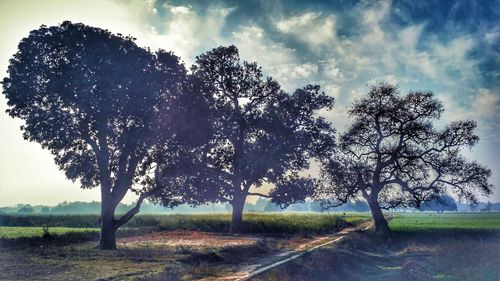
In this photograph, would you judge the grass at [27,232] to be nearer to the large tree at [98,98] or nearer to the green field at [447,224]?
the large tree at [98,98]

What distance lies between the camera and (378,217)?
119ft

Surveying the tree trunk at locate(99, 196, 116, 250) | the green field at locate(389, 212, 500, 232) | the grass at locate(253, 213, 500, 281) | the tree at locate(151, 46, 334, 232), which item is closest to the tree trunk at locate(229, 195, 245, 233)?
the tree at locate(151, 46, 334, 232)

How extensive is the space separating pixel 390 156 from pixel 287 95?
1226cm

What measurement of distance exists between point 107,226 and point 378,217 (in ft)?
81.9

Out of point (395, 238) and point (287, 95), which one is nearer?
point (395, 238)

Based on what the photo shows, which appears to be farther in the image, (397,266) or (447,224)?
(447,224)

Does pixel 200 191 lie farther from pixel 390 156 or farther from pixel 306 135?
pixel 390 156

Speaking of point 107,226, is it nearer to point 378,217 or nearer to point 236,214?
point 236,214

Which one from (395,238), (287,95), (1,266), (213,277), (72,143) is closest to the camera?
(213,277)

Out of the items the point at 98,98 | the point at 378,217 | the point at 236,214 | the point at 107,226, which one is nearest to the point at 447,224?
the point at 378,217

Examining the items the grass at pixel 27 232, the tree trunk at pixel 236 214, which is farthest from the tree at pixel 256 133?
the grass at pixel 27 232

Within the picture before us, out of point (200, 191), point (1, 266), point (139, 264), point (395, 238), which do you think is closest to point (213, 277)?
point (139, 264)

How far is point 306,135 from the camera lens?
4003cm

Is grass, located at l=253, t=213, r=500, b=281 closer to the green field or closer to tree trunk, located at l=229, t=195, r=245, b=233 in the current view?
the green field
